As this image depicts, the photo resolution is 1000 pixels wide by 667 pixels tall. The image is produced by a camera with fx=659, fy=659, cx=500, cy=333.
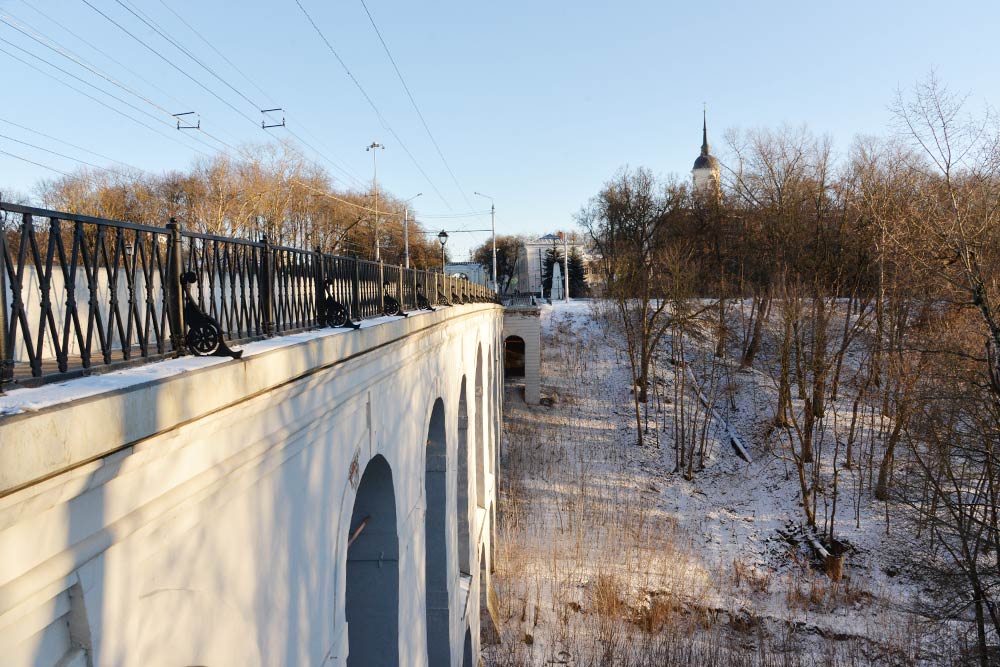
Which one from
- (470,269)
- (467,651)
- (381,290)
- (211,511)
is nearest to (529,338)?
(467,651)

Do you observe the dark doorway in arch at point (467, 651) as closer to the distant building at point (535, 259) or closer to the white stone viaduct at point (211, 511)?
the white stone viaduct at point (211, 511)

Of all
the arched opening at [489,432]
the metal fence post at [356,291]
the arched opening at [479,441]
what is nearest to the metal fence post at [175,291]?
the metal fence post at [356,291]

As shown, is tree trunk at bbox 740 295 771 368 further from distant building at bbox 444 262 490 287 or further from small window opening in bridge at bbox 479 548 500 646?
distant building at bbox 444 262 490 287

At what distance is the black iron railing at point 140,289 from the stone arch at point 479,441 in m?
7.93

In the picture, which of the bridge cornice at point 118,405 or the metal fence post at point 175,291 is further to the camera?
the metal fence post at point 175,291

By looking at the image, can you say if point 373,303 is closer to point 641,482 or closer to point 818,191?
point 641,482

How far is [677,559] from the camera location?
1739cm

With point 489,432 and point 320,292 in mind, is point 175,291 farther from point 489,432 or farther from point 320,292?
point 489,432

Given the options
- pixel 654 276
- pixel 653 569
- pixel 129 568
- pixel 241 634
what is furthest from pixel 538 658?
pixel 654 276

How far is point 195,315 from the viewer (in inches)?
113

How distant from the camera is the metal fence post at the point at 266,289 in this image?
3.88 metres

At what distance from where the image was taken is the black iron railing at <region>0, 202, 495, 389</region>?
2.01m

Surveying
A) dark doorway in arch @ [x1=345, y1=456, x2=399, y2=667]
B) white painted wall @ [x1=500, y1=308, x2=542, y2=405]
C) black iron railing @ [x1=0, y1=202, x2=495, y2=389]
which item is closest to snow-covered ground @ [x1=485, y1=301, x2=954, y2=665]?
white painted wall @ [x1=500, y1=308, x2=542, y2=405]

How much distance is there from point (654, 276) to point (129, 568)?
27.3m
